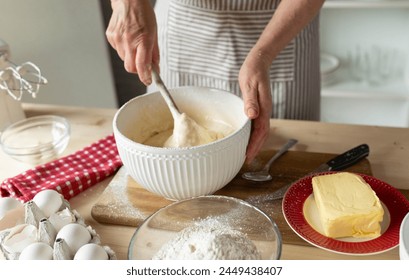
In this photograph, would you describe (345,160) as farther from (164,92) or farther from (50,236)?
(50,236)

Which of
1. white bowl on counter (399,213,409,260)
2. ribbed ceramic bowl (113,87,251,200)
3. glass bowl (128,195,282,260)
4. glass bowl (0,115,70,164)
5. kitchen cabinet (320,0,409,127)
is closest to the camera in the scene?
white bowl on counter (399,213,409,260)

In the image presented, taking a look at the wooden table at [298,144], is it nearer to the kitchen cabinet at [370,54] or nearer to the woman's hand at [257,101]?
the woman's hand at [257,101]

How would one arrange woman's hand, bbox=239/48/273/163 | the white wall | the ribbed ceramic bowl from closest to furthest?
1. the ribbed ceramic bowl
2. woman's hand, bbox=239/48/273/163
3. the white wall

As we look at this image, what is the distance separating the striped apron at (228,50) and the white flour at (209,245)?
0.60 m

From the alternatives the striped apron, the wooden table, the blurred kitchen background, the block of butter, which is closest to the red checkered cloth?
the wooden table

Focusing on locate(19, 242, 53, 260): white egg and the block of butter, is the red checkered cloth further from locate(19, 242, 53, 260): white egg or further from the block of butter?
the block of butter

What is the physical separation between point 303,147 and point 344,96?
4.17 ft

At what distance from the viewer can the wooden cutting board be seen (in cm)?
85

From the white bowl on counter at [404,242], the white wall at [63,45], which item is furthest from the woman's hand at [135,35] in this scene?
the white wall at [63,45]

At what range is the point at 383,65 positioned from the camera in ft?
7.27

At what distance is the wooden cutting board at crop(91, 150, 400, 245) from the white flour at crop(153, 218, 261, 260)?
0.12 metres

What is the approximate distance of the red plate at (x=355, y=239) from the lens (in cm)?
73

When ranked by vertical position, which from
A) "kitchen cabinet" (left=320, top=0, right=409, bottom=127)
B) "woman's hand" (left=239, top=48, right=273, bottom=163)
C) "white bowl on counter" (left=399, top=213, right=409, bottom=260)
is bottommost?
"kitchen cabinet" (left=320, top=0, right=409, bottom=127)

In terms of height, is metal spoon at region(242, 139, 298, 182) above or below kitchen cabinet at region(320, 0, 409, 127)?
above
